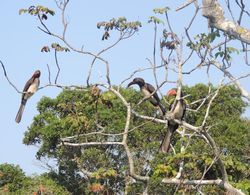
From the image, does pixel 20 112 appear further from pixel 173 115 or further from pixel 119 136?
pixel 119 136

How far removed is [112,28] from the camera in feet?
29.6

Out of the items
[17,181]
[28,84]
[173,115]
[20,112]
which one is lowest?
[173,115]

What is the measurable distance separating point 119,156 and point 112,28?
13706 millimetres

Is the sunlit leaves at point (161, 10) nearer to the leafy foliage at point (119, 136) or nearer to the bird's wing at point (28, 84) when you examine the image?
the bird's wing at point (28, 84)

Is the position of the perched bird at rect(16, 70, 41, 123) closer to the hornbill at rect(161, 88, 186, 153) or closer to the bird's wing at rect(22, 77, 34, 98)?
the bird's wing at rect(22, 77, 34, 98)

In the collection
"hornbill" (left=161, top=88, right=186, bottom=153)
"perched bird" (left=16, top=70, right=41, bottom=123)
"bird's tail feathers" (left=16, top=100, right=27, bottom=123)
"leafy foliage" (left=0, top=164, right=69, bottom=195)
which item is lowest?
"hornbill" (left=161, top=88, right=186, bottom=153)

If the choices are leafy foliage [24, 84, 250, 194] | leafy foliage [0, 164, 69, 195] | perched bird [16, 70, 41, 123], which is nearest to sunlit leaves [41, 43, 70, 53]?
perched bird [16, 70, 41, 123]

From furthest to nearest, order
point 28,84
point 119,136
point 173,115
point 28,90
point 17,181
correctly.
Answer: point 17,181
point 119,136
point 28,84
point 28,90
point 173,115

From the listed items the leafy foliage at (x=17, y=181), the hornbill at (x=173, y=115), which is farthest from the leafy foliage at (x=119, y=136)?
the hornbill at (x=173, y=115)

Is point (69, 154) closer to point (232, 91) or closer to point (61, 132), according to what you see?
point (61, 132)

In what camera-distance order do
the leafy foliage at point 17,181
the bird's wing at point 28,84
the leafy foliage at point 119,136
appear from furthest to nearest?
the leafy foliage at point 17,181 < the leafy foliage at point 119,136 < the bird's wing at point 28,84

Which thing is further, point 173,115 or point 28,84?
point 28,84

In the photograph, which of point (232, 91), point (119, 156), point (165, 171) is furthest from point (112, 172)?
point (232, 91)

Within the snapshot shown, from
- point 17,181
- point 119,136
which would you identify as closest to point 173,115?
point 119,136
